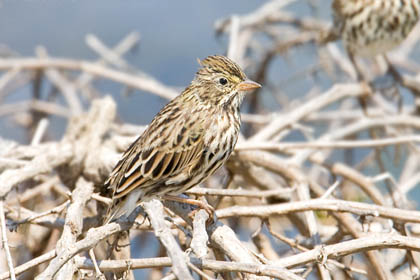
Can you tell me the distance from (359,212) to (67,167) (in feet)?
6.15

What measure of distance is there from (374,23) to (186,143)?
3.27 meters

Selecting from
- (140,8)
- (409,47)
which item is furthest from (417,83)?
(140,8)

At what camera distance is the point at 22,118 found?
6.18 meters

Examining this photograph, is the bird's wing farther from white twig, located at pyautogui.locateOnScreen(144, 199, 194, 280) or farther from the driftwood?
white twig, located at pyautogui.locateOnScreen(144, 199, 194, 280)

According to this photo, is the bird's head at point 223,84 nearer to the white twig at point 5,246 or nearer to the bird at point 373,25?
the white twig at point 5,246

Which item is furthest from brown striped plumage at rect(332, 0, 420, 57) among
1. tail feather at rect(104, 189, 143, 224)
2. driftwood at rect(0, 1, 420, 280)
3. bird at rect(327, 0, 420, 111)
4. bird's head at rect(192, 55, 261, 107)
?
tail feather at rect(104, 189, 143, 224)

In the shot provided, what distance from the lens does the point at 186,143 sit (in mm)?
3242

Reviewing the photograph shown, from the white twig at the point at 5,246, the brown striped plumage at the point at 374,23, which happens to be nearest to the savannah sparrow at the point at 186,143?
the white twig at the point at 5,246

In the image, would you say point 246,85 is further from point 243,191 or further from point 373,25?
point 373,25

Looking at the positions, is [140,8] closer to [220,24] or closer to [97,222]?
[220,24]

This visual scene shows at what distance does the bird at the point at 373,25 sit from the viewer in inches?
231

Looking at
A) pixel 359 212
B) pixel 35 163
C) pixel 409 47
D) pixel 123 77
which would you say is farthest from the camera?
pixel 409 47

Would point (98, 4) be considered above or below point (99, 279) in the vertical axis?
above

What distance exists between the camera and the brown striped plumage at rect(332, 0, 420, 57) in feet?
19.2
